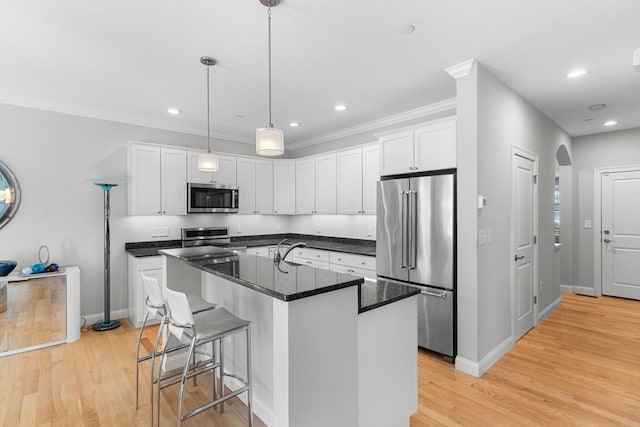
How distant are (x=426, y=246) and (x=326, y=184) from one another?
229 cm

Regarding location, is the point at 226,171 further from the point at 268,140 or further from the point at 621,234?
the point at 621,234

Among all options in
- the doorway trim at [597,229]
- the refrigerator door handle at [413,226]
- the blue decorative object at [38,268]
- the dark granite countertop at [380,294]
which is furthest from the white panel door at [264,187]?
the doorway trim at [597,229]

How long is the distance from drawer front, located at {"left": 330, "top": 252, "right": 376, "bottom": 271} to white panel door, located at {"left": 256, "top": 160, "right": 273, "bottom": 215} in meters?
1.64

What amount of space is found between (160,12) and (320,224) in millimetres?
4000

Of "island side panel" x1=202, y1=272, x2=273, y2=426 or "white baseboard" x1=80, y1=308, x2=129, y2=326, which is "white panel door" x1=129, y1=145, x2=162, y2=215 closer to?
"white baseboard" x1=80, y1=308, x2=129, y2=326

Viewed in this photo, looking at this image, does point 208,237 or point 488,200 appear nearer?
point 488,200

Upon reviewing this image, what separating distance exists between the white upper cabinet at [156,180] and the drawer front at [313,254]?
183 centimetres

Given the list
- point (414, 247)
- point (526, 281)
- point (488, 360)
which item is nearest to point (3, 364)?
point (414, 247)

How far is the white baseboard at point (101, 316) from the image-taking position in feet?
13.5

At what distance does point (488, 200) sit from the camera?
9.73 ft

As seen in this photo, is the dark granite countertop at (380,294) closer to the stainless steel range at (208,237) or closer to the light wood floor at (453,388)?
the light wood floor at (453,388)

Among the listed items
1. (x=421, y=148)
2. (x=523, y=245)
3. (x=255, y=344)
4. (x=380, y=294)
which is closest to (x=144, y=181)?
(x=255, y=344)

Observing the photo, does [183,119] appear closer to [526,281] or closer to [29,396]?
[29,396]

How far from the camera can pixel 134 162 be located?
4.18 metres
